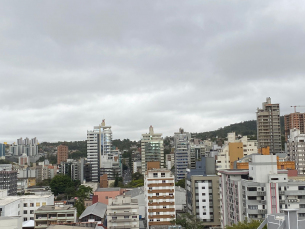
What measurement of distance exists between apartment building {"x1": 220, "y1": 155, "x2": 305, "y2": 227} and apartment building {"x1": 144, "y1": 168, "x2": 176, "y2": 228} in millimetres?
9848

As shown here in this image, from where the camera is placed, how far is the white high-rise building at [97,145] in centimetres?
11125

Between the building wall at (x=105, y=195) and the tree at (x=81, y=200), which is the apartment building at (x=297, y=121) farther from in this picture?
the tree at (x=81, y=200)

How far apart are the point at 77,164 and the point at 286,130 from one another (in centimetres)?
8237

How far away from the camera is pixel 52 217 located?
40.5 meters

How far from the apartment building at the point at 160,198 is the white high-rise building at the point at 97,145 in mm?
64329

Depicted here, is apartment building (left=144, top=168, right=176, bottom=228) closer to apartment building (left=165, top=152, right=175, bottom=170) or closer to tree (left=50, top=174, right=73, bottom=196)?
tree (left=50, top=174, right=73, bottom=196)

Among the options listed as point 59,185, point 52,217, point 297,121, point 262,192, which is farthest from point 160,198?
point 297,121

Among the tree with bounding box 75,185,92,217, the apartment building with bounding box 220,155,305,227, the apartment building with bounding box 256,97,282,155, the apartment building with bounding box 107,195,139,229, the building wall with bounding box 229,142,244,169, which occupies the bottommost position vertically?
the tree with bounding box 75,185,92,217

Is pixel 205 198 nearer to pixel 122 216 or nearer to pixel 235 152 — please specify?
pixel 122 216

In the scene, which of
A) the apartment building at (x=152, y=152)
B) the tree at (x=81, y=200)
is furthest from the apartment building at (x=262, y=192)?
the apartment building at (x=152, y=152)

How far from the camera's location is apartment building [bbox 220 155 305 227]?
3544 cm

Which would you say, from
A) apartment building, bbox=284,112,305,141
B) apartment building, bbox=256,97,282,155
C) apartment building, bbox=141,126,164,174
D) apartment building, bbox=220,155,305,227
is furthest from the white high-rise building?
apartment building, bbox=220,155,305,227

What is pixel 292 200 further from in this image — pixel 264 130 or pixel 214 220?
pixel 264 130

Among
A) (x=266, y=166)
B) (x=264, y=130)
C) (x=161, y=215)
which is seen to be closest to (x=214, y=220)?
(x=161, y=215)
